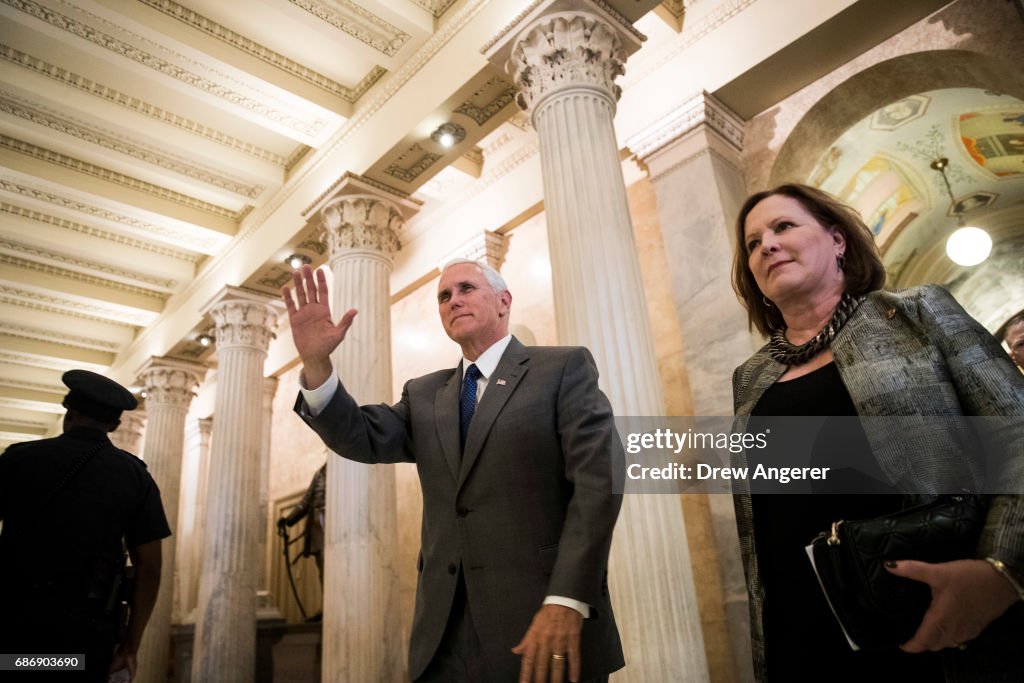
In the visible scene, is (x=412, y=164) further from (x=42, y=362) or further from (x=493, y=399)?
(x=42, y=362)

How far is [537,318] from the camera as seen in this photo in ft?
27.0

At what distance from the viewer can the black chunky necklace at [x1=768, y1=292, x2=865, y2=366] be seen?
1.58 m

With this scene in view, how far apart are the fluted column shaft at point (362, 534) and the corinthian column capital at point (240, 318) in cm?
318

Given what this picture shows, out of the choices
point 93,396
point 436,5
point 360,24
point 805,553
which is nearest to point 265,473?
point 360,24

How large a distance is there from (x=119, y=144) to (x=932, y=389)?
9941mm

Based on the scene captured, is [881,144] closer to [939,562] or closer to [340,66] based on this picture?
[340,66]

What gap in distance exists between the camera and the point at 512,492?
1.80 meters

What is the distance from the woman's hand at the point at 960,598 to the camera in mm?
1084

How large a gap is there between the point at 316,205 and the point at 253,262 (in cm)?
232

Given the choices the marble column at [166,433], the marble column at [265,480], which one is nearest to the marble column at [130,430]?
the marble column at [166,433]

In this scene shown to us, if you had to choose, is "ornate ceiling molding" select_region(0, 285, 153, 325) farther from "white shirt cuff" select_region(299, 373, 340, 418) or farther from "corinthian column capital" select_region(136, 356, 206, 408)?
"white shirt cuff" select_region(299, 373, 340, 418)

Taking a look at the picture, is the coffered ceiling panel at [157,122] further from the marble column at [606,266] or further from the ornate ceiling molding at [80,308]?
the marble column at [606,266]

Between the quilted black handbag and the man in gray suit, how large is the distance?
1.89ft

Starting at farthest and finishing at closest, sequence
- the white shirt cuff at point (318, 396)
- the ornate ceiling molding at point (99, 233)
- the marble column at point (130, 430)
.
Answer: the marble column at point (130, 430) < the ornate ceiling molding at point (99, 233) < the white shirt cuff at point (318, 396)
